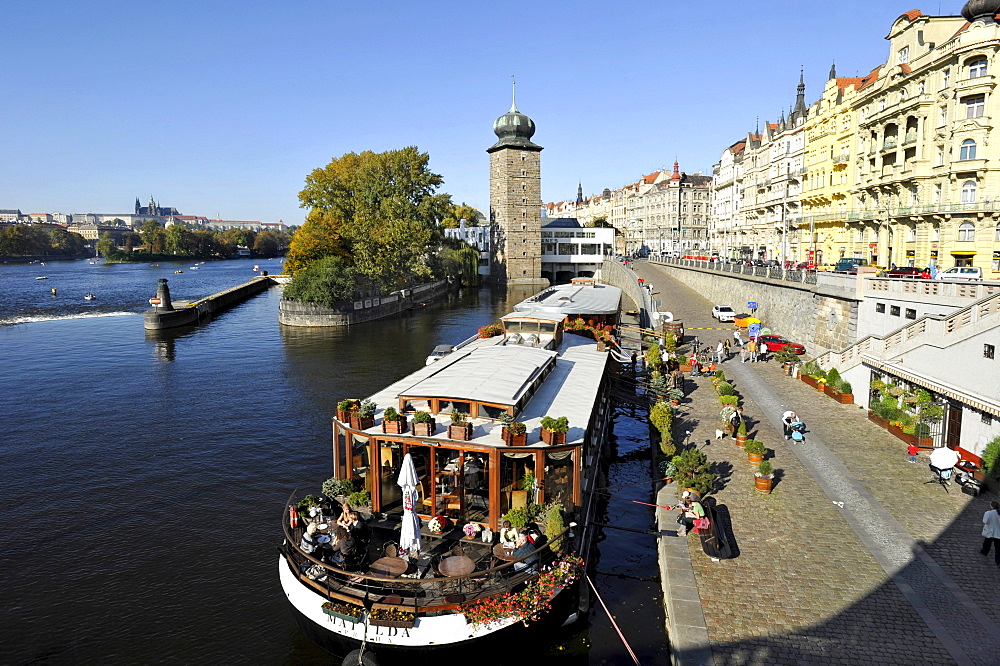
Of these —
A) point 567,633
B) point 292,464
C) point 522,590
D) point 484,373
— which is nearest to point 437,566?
point 522,590

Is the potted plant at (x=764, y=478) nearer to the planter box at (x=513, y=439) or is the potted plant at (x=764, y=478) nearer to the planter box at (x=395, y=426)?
the planter box at (x=513, y=439)

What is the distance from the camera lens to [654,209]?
155 metres

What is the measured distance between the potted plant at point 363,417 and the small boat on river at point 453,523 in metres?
0.04

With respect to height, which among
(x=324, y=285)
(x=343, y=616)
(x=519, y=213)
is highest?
(x=519, y=213)

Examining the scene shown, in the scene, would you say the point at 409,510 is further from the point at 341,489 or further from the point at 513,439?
the point at 341,489

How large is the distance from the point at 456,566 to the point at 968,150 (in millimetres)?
45163

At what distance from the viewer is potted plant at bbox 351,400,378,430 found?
15.7 meters

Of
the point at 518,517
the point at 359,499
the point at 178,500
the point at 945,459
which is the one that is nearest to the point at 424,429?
the point at 359,499

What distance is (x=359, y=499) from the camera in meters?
15.8

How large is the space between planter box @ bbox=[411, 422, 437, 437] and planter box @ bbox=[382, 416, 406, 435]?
1.45 feet

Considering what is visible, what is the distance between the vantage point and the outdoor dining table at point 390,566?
13.0 m

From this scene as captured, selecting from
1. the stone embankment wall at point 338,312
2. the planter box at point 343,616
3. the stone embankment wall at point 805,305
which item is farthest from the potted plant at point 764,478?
the stone embankment wall at point 338,312

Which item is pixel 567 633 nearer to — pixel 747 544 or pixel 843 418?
pixel 747 544

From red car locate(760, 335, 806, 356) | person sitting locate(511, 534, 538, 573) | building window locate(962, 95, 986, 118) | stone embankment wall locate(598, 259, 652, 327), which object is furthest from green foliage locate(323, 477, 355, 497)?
building window locate(962, 95, 986, 118)
